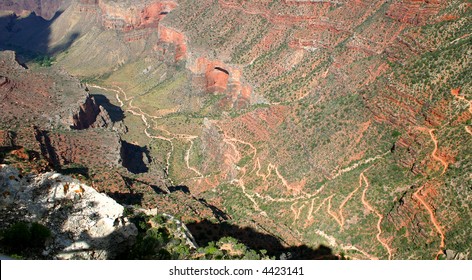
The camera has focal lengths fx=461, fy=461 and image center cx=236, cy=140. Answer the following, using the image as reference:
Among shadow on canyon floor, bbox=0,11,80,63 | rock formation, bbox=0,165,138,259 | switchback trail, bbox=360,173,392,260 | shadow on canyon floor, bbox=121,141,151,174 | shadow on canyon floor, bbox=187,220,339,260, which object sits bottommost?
shadow on canyon floor, bbox=0,11,80,63

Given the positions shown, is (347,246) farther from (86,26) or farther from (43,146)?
(86,26)

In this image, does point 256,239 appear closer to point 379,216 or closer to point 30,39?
point 379,216

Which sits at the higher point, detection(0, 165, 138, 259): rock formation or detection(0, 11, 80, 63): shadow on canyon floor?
detection(0, 165, 138, 259): rock formation

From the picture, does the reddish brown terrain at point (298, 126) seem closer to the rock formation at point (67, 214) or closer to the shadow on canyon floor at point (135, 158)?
the shadow on canyon floor at point (135, 158)

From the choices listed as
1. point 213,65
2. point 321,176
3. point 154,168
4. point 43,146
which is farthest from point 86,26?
point 321,176

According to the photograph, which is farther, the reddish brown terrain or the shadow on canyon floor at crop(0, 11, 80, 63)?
the shadow on canyon floor at crop(0, 11, 80, 63)

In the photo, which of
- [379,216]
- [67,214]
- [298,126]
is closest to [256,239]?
[379,216]

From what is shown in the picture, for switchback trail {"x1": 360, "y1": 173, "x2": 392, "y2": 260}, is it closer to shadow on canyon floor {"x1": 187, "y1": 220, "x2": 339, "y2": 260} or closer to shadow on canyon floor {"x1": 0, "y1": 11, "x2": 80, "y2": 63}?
shadow on canyon floor {"x1": 187, "y1": 220, "x2": 339, "y2": 260}

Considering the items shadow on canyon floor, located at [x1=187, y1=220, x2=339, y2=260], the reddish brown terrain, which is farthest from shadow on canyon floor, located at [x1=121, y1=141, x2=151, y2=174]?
shadow on canyon floor, located at [x1=187, y1=220, x2=339, y2=260]
